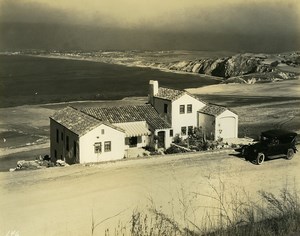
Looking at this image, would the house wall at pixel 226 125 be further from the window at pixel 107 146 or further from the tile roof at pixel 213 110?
the window at pixel 107 146

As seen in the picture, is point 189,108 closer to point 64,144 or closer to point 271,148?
point 64,144

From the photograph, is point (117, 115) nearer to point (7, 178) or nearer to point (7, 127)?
point (7, 178)

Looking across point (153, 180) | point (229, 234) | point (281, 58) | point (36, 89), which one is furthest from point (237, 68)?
point (229, 234)

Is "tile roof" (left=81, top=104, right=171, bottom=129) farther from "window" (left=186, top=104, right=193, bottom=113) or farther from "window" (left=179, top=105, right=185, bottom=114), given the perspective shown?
"window" (left=186, top=104, right=193, bottom=113)

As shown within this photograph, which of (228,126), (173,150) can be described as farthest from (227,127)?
(173,150)

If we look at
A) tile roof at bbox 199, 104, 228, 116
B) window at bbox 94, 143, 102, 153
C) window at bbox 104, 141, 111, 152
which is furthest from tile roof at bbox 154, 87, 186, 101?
window at bbox 94, 143, 102, 153
